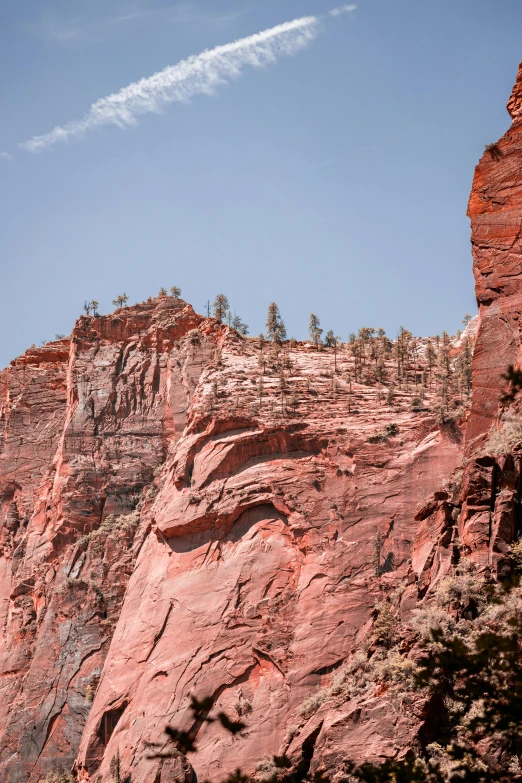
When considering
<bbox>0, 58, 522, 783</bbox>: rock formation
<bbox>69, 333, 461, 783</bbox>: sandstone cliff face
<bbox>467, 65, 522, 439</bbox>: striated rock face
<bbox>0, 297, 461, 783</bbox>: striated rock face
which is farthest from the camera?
<bbox>0, 297, 461, 783</bbox>: striated rock face

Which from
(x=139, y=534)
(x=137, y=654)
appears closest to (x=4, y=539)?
(x=139, y=534)

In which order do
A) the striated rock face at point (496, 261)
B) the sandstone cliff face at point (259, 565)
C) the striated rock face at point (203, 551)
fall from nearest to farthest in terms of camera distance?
the striated rock face at point (496, 261) < the sandstone cliff face at point (259, 565) < the striated rock face at point (203, 551)

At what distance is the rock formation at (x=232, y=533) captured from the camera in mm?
42844

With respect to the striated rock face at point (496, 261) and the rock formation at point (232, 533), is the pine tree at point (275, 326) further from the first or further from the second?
the striated rock face at point (496, 261)

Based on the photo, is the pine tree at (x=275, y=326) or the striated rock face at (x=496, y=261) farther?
the pine tree at (x=275, y=326)

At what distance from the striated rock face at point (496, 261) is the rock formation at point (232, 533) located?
82 mm

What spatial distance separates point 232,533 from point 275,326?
24.8 m

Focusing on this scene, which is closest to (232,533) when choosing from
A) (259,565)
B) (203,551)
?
(203,551)

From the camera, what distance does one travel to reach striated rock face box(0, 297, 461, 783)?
161ft

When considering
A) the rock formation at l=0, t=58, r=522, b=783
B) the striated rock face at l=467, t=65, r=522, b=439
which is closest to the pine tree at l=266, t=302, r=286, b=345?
the rock formation at l=0, t=58, r=522, b=783

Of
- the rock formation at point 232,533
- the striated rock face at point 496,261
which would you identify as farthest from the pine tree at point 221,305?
the striated rock face at point 496,261

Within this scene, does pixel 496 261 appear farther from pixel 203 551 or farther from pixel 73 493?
pixel 73 493

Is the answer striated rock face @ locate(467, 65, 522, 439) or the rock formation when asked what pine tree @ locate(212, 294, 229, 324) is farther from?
striated rock face @ locate(467, 65, 522, 439)

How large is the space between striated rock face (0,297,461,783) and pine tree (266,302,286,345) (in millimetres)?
2228
